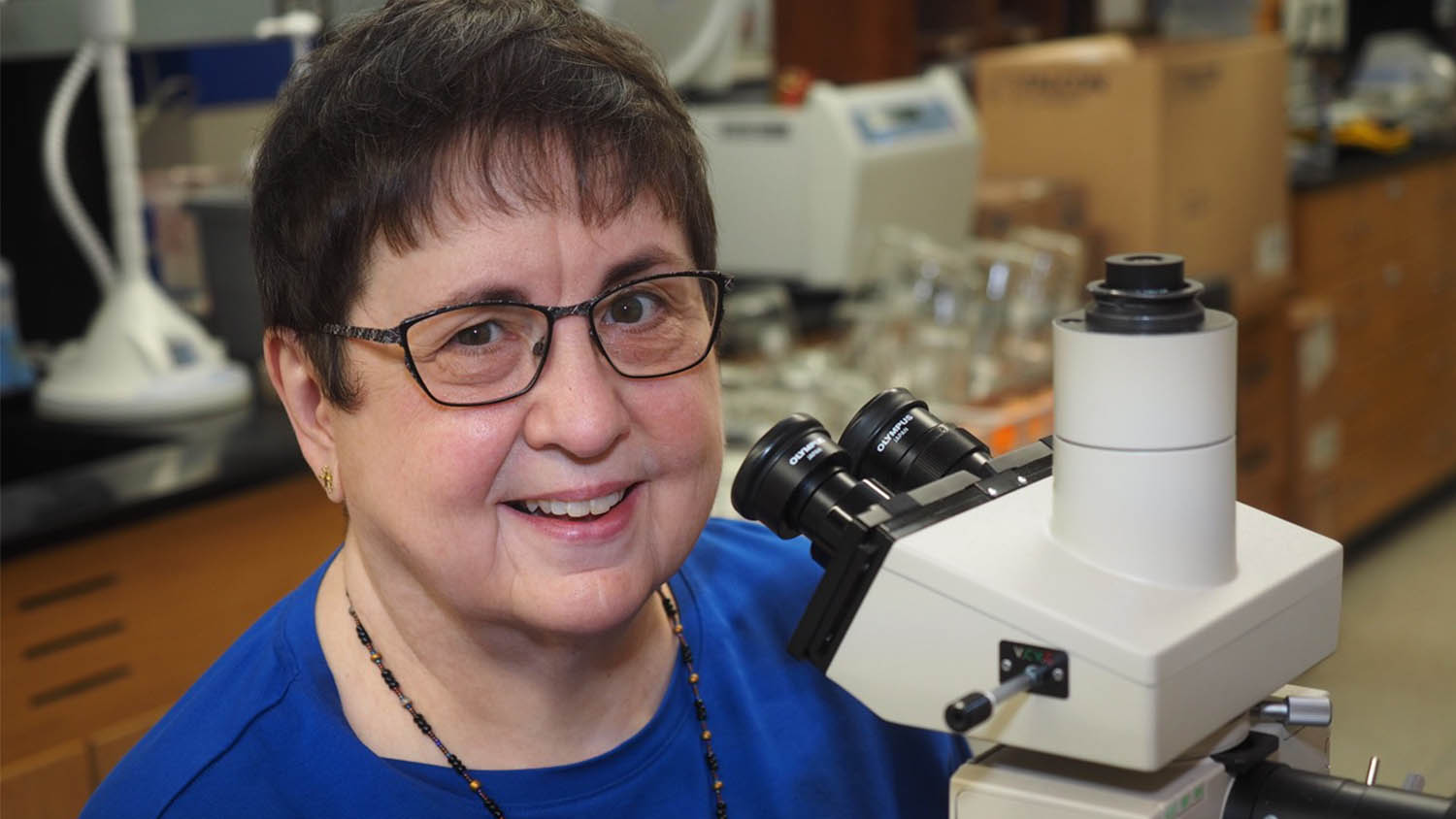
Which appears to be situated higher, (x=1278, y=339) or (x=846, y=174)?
(x=846, y=174)

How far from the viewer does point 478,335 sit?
0.96 m

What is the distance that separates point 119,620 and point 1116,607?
1820 millimetres

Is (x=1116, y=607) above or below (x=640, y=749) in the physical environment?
above

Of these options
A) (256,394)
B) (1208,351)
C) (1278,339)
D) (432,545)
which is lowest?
(1278,339)

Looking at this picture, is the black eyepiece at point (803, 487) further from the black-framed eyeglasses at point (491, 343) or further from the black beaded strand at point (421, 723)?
the black beaded strand at point (421, 723)

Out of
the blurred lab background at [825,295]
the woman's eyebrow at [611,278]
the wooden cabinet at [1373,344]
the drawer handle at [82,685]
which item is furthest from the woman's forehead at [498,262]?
the wooden cabinet at [1373,344]

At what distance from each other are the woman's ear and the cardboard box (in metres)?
2.51

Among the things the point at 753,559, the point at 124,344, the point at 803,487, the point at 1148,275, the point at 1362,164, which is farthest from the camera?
the point at 1362,164

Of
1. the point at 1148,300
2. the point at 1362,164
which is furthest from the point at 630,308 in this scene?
the point at 1362,164

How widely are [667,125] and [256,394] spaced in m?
1.81

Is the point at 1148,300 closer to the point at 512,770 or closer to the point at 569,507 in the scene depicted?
the point at 569,507

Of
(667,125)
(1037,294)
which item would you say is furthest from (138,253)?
(667,125)

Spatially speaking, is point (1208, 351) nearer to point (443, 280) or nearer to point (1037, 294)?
point (443, 280)

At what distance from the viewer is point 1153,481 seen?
29.9 inches
